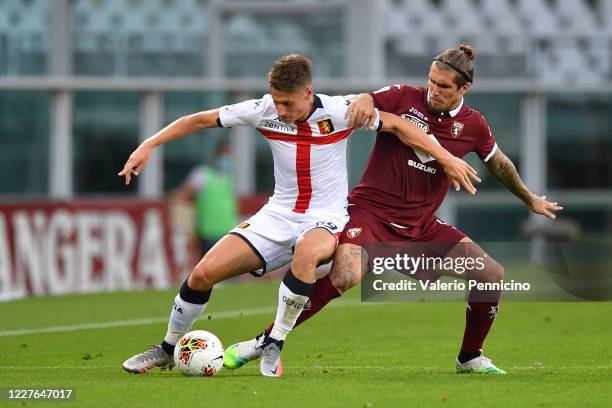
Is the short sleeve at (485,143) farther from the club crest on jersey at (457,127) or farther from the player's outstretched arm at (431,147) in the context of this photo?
the player's outstretched arm at (431,147)

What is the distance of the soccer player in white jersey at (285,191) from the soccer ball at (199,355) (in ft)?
0.55

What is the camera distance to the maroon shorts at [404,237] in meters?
8.70

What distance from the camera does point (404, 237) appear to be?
8.83 m

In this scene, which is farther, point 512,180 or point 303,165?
point 512,180

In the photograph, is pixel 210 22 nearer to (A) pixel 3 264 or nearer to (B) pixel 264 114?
(A) pixel 3 264

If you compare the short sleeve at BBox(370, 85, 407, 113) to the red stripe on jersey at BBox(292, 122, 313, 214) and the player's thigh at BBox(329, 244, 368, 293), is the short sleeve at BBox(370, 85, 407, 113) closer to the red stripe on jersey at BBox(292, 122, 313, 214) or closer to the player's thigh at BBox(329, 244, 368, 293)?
the red stripe on jersey at BBox(292, 122, 313, 214)

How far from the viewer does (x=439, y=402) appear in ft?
23.5

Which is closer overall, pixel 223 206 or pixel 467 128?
pixel 467 128

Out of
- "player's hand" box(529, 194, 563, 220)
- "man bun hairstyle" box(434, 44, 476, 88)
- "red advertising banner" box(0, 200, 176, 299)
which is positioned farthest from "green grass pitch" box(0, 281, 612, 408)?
"man bun hairstyle" box(434, 44, 476, 88)

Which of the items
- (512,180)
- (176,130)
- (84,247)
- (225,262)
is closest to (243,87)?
(84,247)

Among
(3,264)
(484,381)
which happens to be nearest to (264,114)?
(484,381)

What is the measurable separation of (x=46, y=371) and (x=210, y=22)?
49.2ft

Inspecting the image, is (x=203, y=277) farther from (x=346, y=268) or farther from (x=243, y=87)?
(x=243, y=87)

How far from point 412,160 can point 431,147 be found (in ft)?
1.12
